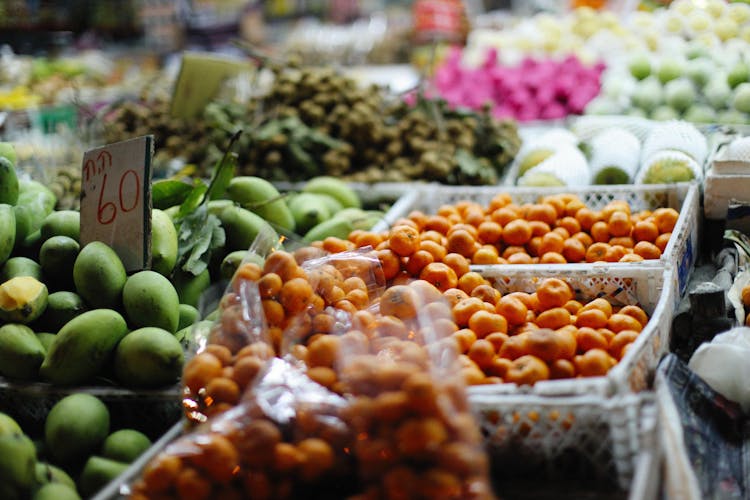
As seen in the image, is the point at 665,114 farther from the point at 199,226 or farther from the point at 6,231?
the point at 6,231

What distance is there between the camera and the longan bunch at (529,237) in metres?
1.91

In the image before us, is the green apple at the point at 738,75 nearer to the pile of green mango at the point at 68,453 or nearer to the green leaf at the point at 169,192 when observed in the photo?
the green leaf at the point at 169,192

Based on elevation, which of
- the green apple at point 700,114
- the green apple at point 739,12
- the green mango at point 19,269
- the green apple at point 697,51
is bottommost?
the green mango at point 19,269

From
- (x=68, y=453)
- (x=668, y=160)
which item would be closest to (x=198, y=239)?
(x=68, y=453)

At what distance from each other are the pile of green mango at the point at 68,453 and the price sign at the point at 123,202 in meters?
0.43

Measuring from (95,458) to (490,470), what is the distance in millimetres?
728

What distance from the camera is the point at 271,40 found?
8.23 metres

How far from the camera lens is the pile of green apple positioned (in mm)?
3267

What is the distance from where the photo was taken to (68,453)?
4.52ft

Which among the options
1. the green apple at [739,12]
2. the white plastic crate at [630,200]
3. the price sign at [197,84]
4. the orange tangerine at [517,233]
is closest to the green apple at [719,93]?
the green apple at [739,12]

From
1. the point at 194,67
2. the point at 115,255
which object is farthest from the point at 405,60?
the point at 115,255

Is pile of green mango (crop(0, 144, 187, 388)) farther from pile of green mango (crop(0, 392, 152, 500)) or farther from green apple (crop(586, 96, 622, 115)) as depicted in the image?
green apple (crop(586, 96, 622, 115))

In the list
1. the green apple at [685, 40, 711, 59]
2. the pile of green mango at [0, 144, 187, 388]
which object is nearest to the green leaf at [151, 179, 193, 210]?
the pile of green mango at [0, 144, 187, 388]

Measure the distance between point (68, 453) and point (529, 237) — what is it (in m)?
1.38
